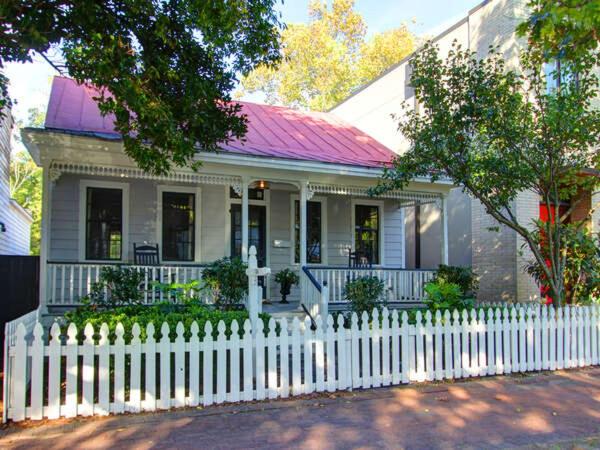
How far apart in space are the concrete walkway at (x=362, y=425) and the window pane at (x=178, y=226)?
6131mm

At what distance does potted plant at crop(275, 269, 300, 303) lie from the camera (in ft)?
37.9

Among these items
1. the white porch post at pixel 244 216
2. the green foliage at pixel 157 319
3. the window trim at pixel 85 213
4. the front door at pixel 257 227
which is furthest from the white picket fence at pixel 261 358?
the front door at pixel 257 227

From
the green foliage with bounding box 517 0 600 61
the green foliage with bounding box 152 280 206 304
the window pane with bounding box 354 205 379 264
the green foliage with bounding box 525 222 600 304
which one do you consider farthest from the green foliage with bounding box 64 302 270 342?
the window pane with bounding box 354 205 379 264

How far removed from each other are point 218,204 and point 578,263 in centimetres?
757

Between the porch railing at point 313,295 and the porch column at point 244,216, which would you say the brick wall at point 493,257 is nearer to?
the porch railing at point 313,295

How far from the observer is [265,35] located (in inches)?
284

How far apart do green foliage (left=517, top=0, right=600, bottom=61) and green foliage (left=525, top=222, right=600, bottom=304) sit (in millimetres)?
3815

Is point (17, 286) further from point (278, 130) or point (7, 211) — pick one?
point (278, 130)

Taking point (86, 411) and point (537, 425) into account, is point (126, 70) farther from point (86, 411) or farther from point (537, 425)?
point (537, 425)

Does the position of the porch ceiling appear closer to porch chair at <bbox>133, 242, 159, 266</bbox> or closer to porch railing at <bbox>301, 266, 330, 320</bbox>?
porch chair at <bbox>133, 242, 159, 266</bbox>

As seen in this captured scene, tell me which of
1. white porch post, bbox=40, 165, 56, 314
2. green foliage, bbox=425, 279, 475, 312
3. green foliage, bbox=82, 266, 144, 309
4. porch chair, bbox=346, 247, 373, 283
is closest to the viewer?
green foliage, bbox=425, 279, 475, 312

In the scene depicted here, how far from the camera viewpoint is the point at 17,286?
32.0 ft

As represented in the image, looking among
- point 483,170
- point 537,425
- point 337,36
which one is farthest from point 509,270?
point 337,36

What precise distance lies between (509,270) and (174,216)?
8.17 m
